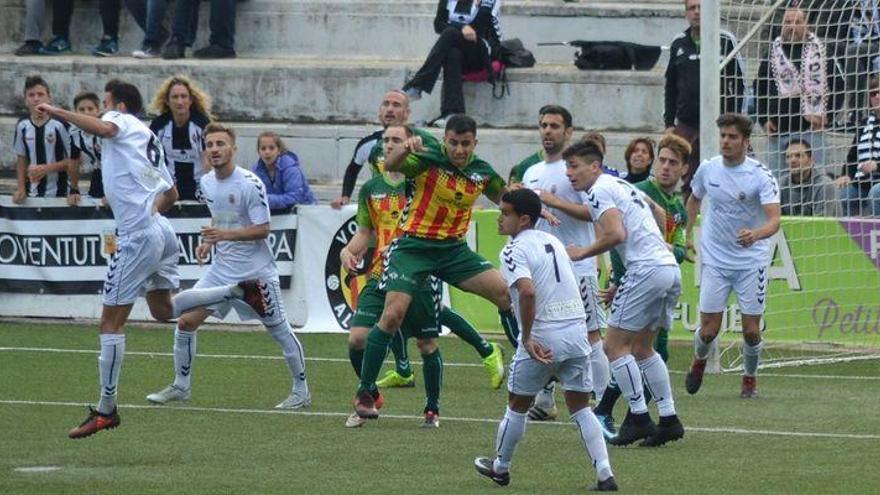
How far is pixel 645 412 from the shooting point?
11.5m

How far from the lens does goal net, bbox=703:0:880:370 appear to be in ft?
56.7

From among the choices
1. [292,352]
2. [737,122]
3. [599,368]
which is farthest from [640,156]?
[292,352]

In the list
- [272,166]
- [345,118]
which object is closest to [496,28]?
[345,118]

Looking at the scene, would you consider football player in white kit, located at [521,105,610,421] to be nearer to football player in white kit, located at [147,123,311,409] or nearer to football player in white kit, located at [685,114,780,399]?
football player in white kit, located at [685,114,780,399]

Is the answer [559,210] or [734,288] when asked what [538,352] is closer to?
[559,210]

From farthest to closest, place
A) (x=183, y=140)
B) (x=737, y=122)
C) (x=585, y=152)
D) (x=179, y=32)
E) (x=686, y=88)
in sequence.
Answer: (x=179, y=32) < (x=686, y=88) < (x=183, y=140) < (x=737, y=122) < (x=585, y=152)

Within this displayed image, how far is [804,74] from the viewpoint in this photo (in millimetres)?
17438

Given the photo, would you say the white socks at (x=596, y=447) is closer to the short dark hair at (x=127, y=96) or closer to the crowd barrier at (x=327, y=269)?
the short dark hair at (x=127, y=96)

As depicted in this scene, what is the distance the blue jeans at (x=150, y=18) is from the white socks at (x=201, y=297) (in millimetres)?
10164

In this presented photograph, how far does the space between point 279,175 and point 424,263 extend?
6.68 metres

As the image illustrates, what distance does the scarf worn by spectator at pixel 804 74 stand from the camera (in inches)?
683

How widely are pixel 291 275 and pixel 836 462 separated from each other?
8815 millimetres

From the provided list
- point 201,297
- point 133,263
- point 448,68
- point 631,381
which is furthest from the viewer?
point 448,68

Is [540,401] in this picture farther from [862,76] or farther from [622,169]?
[622,169]
